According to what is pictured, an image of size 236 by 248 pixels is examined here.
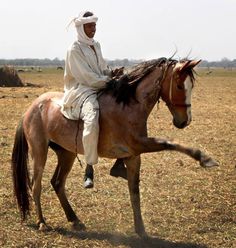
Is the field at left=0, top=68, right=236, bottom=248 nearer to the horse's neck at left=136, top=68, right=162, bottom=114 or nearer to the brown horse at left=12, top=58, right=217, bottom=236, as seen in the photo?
the brown horse at left=12, top=58, right=217, bottom=236

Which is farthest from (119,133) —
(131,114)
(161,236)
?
(161,236)

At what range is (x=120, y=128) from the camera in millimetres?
5863

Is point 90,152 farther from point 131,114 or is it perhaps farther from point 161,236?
point 161,236

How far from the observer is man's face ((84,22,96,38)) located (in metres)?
6.23

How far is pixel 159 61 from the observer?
5.84 metres

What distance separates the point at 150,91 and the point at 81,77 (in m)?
1.01

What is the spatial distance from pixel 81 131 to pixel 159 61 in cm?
137

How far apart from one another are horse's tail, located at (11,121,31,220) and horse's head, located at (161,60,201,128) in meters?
2.51

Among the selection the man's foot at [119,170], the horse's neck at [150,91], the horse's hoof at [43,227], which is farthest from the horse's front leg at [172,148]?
the horse's hoof at [43,227]

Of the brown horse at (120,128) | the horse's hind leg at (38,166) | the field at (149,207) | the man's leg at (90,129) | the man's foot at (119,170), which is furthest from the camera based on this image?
the horse's hind leg at (38,166)

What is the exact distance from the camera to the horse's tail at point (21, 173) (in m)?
6.82

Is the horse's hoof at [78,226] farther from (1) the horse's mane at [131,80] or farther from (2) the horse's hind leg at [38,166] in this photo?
(1) the horse's mane at [131,80]

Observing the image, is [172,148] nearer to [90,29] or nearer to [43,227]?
[90,29]

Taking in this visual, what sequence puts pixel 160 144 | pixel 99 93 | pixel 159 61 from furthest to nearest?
1. pixel 99 93
2. pixel 159 61
3. pixel 160 144
